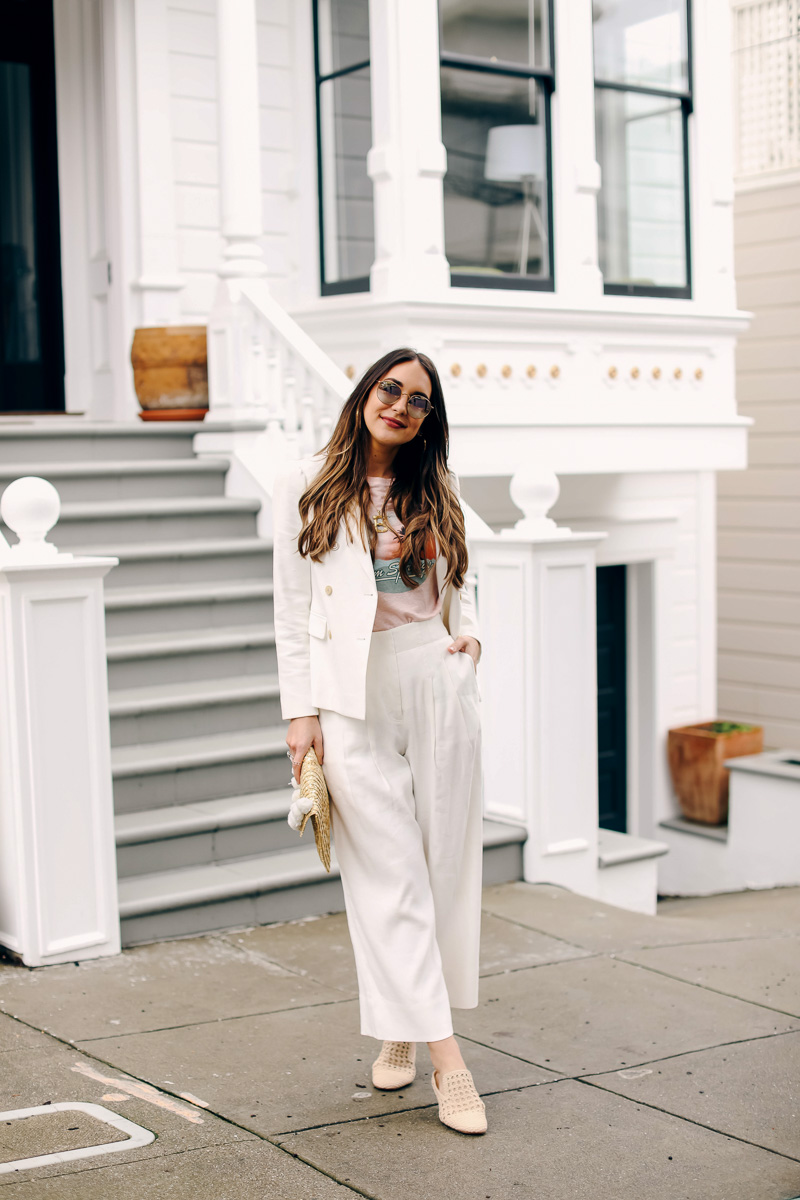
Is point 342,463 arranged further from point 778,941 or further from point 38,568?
point 778,941

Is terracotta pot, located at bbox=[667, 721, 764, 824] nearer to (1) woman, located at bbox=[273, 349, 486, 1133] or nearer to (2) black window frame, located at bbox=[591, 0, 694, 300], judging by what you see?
(2) black window frame, located at bbox=[591, 0, 694, 300]

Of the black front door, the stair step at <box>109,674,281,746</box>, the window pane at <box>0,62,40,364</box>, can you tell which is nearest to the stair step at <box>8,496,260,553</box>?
the stair step at <box>109,674,281,746</box>

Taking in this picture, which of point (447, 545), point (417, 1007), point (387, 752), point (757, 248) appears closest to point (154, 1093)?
point (417, 1007)

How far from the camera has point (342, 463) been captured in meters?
3.53

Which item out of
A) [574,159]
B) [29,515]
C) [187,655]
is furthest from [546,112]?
[29,515]

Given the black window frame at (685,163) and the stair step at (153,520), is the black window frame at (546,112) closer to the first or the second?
the black window frame at (685,163)

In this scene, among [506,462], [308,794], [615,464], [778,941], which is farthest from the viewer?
[615,464]

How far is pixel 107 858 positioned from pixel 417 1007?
175 centimetres

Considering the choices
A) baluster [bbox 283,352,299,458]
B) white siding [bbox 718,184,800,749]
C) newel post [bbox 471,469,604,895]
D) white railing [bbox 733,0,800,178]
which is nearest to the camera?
newel post [bbox 471,469,604,895]

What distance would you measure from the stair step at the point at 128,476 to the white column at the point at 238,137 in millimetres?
1076

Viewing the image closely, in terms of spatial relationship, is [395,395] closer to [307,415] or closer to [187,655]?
[187,655]

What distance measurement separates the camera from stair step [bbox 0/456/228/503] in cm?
702

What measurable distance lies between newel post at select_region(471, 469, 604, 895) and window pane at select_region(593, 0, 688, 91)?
3.68 metres

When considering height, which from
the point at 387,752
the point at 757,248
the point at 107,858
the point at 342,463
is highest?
the point at 757,248
